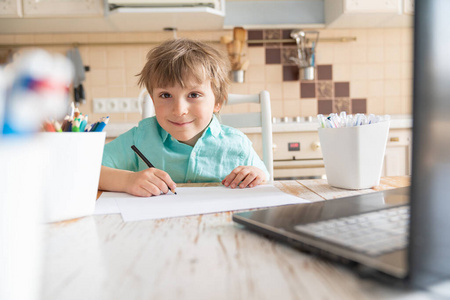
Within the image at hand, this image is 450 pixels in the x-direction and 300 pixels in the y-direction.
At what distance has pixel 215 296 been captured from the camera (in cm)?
26

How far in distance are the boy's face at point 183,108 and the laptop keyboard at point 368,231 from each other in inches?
26.8

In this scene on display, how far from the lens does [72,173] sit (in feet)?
1.59

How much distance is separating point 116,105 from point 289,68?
3.94 feet

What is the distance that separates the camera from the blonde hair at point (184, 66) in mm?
1001

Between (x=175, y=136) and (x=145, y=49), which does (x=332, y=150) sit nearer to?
(x=175, y=136)

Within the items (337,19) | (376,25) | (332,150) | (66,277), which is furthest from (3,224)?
(376,25)

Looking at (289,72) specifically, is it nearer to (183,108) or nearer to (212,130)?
(212,130)

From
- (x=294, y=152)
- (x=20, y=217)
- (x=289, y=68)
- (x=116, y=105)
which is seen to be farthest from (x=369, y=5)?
(x=20, y=217)

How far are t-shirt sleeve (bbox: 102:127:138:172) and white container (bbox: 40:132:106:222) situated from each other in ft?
1.83

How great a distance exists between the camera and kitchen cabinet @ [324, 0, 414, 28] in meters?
2.15

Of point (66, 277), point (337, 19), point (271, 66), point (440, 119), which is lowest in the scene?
point (66, 277)

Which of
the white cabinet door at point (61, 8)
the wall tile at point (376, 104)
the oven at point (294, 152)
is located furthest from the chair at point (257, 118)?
the wall tile at point (376, 104)

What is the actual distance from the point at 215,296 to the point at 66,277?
5.1 inches

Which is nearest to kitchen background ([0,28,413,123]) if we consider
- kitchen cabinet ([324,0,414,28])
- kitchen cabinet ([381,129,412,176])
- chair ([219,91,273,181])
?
kitchen cabinet ([324,0,414,28])
